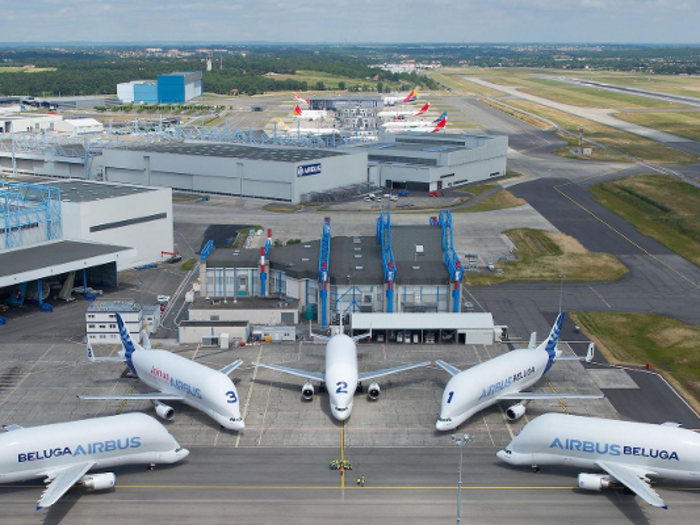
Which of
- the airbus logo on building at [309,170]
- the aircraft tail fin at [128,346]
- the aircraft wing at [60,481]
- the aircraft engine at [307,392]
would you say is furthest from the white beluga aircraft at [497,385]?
the airbus logo on building at [309,170]

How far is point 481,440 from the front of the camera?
60344 millimetres

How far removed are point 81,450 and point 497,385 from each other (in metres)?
30.8

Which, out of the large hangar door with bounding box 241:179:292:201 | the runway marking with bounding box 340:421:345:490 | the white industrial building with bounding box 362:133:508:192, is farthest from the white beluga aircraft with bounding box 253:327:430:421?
the white industrial building with bounding box 362:133:508:192

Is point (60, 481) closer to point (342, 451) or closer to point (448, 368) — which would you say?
point (342, 451)

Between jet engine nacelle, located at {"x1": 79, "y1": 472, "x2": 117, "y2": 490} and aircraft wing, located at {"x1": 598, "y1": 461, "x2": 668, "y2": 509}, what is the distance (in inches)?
1251

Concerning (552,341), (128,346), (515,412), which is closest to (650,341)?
(552,341)

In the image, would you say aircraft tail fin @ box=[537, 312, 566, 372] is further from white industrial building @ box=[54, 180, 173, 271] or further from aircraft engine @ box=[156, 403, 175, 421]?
white industrial building @ box=[54, 180, 173, 271]

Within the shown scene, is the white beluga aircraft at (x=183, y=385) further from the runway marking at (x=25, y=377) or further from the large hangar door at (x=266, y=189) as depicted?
the large hangar door at (x=266, y=189)

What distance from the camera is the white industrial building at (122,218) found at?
104500mm

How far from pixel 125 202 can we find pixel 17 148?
3493 inches

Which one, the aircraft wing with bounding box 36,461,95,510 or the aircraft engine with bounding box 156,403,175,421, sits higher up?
the aircraft wing with bounding box 36,461,95,510

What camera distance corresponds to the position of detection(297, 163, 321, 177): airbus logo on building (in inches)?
6206

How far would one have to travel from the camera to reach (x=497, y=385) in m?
63.1

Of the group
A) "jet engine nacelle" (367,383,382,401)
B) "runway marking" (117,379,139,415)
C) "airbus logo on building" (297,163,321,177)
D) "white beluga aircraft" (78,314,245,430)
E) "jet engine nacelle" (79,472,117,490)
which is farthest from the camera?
"airbus logo on building" (297,163,321,177)
